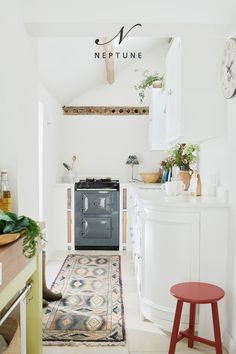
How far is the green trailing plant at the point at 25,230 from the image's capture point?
5.79 ft

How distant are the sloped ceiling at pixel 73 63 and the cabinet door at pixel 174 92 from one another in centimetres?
107

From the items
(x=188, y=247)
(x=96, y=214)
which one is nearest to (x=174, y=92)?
(x=188, y=247)

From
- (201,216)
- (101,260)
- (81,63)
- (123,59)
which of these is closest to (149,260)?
(201,216)

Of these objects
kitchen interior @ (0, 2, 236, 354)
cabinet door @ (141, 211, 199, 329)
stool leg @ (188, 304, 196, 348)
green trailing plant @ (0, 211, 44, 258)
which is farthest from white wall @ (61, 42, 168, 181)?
green trailing plant @ (0, 211, 44, 258)

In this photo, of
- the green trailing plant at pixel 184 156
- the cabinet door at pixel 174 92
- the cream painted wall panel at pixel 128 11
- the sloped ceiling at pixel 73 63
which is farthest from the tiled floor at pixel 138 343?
the sloped ceiling at pixel 73 63

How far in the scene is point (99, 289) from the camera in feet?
12.5

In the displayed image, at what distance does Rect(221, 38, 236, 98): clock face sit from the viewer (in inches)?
94.4

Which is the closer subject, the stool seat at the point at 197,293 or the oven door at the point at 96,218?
the stool seat at the point at 197,293

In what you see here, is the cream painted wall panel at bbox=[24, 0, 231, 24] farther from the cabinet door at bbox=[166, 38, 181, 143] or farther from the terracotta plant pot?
the terracotta plant pot

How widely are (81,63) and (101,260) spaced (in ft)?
8.13

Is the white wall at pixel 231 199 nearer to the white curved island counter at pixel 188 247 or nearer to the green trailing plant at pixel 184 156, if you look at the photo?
the white curved island counter at pixel 188 247

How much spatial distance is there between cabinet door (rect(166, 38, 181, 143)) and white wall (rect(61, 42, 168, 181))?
2.56 meters

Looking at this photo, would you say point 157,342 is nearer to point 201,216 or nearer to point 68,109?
point 201,216

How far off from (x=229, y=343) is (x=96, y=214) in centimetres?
→ 327
